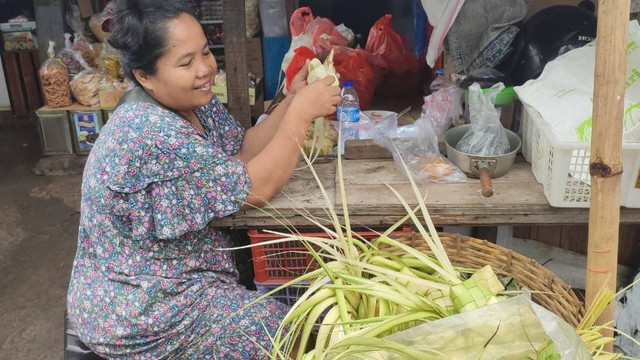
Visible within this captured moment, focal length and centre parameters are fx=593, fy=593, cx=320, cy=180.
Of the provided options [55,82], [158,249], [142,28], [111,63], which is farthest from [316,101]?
[55,82]

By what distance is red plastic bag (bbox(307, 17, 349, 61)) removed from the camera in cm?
328

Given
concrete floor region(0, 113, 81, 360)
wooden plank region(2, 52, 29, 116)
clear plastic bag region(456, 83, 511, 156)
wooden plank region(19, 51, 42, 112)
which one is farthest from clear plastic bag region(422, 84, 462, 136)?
wooden plank region(2, 52, 29, 116)

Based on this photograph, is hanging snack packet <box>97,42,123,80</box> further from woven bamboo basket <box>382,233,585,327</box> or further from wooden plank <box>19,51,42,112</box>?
woven bamboo basket <box>382,233,585,327</box>

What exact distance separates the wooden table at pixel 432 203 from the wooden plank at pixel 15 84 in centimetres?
516

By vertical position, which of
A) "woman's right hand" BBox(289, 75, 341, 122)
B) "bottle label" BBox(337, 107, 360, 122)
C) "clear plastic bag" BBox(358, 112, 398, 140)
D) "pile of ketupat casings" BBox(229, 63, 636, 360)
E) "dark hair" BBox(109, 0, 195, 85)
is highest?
"dark hair" BBox(109, 0, 195, 85)

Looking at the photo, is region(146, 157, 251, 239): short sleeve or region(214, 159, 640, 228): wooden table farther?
region(214, 159, 640, 228): wooden table

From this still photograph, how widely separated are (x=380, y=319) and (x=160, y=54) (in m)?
1.15

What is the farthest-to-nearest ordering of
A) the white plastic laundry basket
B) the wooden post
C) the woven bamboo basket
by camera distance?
the white plastic laundry basket, the woven bamboo basket, the wooden post

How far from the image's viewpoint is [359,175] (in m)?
2.32

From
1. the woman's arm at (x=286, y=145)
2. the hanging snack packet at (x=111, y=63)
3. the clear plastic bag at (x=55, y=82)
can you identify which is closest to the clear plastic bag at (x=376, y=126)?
the woman's arm at (x=286, y=145)

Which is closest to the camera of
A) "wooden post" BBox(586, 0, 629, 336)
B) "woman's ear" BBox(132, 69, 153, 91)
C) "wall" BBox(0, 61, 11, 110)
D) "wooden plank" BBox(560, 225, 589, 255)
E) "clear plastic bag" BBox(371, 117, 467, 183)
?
"wooden post" BBox(586, 0, 629, 336)

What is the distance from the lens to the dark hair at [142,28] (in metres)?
1.86

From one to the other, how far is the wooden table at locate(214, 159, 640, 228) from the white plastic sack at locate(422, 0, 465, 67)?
0.68 m

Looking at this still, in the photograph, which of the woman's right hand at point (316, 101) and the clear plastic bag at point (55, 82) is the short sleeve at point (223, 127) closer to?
the woman's right hand at point (316, 101)
